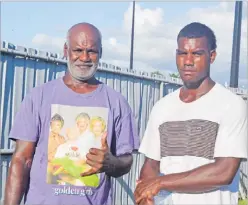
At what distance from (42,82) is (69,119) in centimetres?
175

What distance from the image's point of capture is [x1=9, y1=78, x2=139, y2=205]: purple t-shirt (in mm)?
3033

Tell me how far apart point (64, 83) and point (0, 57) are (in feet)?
5.02

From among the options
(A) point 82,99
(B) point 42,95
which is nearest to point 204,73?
(A) point 82,99

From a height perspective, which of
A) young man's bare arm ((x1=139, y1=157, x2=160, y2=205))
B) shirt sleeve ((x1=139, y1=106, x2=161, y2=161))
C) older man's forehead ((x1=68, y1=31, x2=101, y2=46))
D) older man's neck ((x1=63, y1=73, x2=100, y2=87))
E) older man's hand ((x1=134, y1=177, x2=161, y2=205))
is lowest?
older man's hand ((x1=134, y1=177, x2=161, y2=205))

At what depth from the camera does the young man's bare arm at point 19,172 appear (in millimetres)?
3094

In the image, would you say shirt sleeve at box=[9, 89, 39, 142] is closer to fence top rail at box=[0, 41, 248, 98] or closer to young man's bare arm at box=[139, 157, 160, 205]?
young man's bare arm at box=[139, 157, 160, 205]

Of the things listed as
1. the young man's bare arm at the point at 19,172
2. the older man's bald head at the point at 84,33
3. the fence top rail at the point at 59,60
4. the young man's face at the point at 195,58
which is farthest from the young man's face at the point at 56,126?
the fence top rail at the point at 59,60

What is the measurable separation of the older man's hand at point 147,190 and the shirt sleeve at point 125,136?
335 millimetres

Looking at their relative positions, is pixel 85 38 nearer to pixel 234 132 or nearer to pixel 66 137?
pixel 66 137

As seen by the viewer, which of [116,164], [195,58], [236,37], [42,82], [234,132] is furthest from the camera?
[42,82]

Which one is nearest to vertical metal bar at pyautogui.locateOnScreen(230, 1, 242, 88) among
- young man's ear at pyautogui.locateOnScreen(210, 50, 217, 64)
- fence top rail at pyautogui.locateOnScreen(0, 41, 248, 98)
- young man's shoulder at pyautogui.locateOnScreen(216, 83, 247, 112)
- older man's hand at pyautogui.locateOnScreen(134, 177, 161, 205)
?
fence top rail at pyautogui.locateOnScreen(0, 41, 248, 98)

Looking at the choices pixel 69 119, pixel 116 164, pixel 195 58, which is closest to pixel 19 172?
pixel 69 119

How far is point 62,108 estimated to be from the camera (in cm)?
305

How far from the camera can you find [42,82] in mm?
4723
